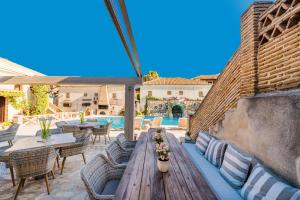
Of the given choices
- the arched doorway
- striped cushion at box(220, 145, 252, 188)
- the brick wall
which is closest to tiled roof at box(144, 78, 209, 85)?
the arched doorway

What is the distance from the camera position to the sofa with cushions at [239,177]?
1.69 meters

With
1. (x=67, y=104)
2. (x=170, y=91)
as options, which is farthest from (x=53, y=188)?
(x=67, y=104)

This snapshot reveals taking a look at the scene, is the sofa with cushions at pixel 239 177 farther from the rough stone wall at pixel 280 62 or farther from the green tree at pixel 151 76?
the green tree at pixel 151 76

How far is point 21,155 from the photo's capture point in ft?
9.60

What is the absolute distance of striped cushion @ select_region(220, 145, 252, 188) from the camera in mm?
2350

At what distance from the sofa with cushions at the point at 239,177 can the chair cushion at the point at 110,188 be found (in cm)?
122

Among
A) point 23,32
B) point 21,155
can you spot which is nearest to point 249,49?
point 21,155

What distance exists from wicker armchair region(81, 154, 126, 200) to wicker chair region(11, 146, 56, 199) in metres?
1.35

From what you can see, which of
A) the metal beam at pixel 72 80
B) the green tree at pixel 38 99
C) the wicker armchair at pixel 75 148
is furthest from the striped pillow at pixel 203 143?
the green tree at pixel 38 99

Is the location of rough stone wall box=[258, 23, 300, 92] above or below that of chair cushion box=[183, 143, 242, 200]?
above

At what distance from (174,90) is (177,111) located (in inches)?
123

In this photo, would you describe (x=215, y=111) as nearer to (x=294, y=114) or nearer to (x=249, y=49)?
(x=249, y=49)

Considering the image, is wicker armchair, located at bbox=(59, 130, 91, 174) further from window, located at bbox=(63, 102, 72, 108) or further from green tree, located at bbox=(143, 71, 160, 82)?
green tree, located at bbox=(143, 71, 160, 82)

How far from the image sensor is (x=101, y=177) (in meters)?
2.37
